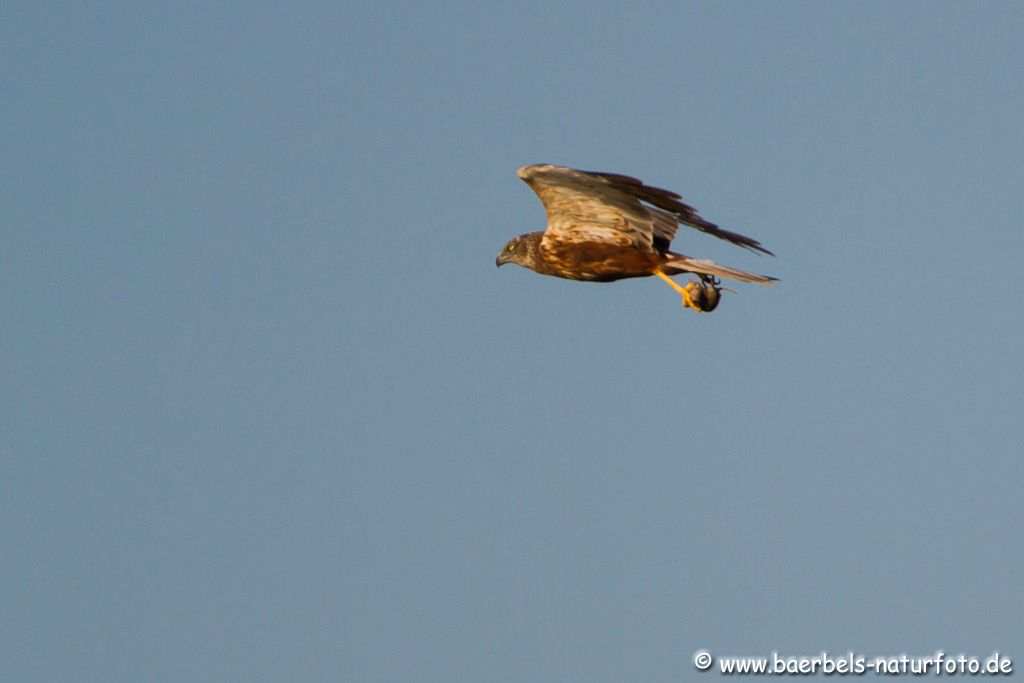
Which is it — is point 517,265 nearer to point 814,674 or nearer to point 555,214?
point 555,214

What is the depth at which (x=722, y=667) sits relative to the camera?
60.6 feet

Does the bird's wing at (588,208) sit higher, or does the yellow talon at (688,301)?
the bird's wing at (588,208)

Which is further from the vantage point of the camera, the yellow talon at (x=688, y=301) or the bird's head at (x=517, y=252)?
the bird's head at (x=517, y=252)

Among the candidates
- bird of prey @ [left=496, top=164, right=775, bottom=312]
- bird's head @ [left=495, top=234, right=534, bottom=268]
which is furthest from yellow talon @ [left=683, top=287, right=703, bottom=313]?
bird's head @ [left=495, top=234, right=534, bottom=268]

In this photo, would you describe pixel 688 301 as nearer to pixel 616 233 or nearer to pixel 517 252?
pixel 616 233

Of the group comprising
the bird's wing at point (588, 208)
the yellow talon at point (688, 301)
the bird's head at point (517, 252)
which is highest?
the bird's wing at point (588, 208)

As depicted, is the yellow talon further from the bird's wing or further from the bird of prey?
the bird's wing

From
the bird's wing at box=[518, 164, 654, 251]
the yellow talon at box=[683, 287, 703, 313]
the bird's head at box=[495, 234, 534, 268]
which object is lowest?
the yellow talon at box=[683, 287, 703, 313]

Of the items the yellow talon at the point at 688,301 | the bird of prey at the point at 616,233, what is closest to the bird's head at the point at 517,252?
the bird of prey at the point at 616,233

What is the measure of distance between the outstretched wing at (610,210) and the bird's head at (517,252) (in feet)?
3.30

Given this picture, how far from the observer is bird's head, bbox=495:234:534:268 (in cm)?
2089

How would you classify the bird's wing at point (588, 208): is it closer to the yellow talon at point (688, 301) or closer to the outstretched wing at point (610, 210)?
the outstretched wing at point (610, 210)

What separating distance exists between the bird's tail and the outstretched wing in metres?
0.33

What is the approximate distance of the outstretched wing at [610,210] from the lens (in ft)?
60.3
